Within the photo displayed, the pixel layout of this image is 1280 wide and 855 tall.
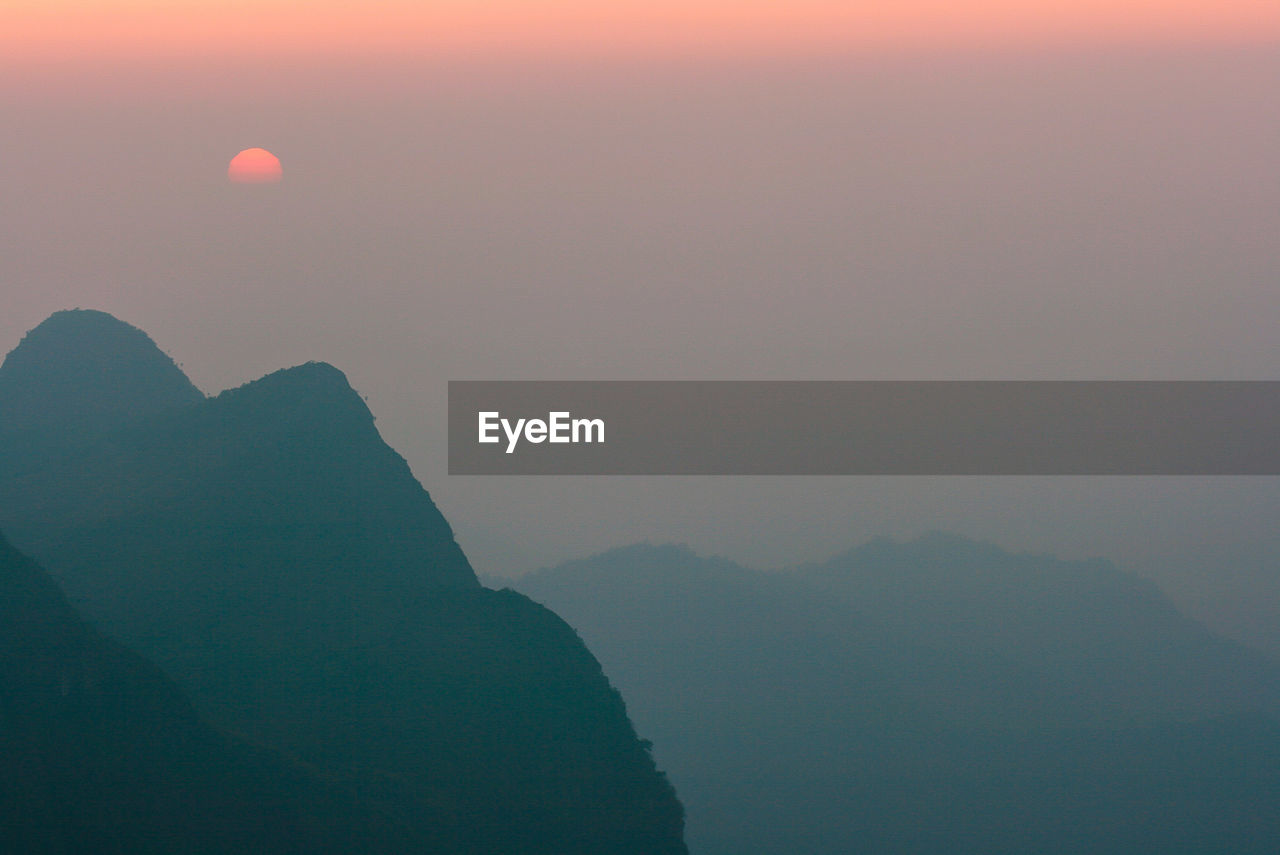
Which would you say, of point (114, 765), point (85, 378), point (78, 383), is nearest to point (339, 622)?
point (114, 765)

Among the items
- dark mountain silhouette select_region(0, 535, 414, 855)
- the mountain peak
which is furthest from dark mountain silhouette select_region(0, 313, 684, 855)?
the mountain peak

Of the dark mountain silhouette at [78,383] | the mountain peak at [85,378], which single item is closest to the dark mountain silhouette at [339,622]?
the dark mountain silhouette at [78,383]

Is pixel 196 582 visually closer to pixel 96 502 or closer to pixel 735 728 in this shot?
pixel 96 502

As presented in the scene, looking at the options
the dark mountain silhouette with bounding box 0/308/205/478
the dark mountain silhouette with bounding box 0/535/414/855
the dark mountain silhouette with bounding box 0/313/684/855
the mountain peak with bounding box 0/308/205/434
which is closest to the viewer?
the dark mountain silhouette with bounding box 0/535/414/855

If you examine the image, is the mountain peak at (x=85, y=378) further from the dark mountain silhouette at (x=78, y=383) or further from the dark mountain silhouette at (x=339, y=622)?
the dark mountain silhouette at (x=339, y=622)

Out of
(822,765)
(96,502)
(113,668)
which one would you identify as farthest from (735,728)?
(113,668)

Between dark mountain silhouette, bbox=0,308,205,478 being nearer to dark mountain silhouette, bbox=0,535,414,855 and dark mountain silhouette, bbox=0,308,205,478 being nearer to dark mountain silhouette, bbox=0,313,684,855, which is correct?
dark mountain silhouette, bbox=0,313,684,855

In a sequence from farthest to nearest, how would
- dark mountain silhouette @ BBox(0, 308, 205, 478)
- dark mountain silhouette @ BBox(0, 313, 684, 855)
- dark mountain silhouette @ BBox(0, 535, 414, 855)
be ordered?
dark mountain silhouette @ BBox(0, 308, 205, 478) < dark mountain silhouette @ BBox(0, 313, 684, 855) < dark mountain silhouette @ BBox(0, 535, 414, 855)
